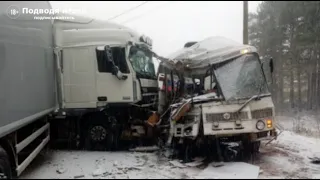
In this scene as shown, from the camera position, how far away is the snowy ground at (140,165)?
6.07 m

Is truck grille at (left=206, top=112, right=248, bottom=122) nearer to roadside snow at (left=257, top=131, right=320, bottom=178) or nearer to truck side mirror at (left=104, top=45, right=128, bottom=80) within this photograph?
roadside snow at (left=257, top=131, right=320, bottom=178)

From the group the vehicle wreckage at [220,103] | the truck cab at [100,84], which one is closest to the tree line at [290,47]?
the vehicle wreckage at [220,103]

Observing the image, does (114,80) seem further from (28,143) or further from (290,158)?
(290,158)

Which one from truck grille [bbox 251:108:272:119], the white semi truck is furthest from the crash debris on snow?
the white semi truck

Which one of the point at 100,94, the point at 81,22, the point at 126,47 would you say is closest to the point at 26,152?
the point at 100,94

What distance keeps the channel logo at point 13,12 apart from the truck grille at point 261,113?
15.1 ft

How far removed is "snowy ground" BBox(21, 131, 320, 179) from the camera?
6.07 meters

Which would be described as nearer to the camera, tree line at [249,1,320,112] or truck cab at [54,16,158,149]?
truck cab at [54,16,158,149]

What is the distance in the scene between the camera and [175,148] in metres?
8.62

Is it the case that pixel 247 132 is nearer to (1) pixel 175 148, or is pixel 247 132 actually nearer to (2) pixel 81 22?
(1) pixel 175 148

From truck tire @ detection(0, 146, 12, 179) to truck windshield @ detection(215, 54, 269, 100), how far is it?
4.30 m

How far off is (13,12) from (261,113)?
485cm

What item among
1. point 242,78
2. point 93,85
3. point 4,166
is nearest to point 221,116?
point 242,78

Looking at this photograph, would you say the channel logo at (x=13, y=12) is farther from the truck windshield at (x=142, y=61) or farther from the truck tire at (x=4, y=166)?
the truck windshield at (x=142, y=61)
